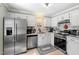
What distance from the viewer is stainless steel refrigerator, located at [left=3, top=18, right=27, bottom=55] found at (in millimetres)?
2244

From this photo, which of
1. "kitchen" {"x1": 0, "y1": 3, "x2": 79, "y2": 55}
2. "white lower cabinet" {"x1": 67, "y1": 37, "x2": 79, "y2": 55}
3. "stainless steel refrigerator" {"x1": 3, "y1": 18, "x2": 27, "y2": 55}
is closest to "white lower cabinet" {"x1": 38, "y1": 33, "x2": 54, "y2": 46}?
"kitchen" {"x1": 0, "y1": 3, "x2": 79, "y2": 55}

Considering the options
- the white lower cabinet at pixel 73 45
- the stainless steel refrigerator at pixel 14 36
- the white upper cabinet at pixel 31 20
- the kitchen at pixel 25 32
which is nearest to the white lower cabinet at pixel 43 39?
the kitchen at pixel 25 32

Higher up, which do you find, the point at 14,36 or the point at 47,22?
the point at 47,22

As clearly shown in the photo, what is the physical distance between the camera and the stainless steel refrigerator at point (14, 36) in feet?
7.36

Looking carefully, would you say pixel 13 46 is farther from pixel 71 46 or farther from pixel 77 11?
pixel 77 11

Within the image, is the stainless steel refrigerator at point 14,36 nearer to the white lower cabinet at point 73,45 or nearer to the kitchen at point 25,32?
the kitchen at point 25,32

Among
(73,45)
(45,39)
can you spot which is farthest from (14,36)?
(73,45)

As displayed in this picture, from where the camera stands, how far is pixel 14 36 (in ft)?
7.73

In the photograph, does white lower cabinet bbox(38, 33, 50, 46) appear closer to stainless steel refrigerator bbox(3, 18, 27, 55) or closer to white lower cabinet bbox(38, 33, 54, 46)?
white lower cabinet bbox(38, 33, 54, 46)

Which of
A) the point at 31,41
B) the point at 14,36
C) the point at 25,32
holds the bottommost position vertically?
the point at 31,41

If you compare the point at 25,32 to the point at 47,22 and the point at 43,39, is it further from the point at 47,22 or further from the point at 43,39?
the point at 47,22

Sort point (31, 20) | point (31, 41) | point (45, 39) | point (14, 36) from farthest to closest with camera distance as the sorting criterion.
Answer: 1. point (45, 39)
2. point (31, 20)
3. point (31, 41)
4. point (14, 36)

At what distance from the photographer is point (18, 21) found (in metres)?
2.46

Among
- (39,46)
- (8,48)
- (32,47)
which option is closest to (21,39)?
(8,48)
